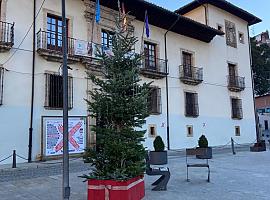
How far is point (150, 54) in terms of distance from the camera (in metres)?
17.8

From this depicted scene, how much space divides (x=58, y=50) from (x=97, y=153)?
820 centimetres

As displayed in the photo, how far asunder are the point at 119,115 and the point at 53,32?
8.49 meters

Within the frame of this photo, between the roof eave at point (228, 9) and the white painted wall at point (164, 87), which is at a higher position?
the roof eave at point (228, 9)

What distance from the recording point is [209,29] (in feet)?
66.9

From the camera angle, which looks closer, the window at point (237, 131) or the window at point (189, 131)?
the window at point (189, 131)

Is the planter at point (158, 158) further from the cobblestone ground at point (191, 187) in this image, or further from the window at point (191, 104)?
the window at point (191, 104)

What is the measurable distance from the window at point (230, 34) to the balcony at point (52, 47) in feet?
46.0

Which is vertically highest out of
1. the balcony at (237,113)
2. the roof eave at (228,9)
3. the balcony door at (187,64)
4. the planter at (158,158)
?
the roof eave at (228,9)

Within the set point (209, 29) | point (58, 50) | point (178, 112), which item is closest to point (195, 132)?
point (178, 112)

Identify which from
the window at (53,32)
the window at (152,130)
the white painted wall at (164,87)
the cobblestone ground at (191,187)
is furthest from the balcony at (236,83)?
the window at (53,32)

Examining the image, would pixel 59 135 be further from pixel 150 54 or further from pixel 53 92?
pixel 150 54

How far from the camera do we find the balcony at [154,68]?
16766 millimetres

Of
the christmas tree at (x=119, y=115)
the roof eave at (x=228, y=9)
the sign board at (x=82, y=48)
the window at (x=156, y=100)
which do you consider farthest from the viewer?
the roof eave at (x=228, y=9)

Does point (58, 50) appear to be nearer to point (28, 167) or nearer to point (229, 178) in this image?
point (28, 167)
